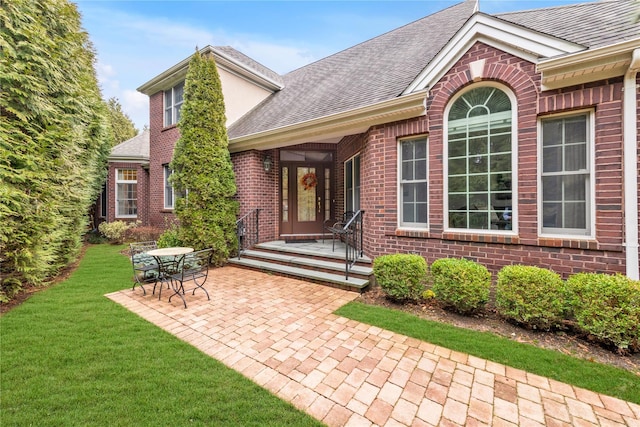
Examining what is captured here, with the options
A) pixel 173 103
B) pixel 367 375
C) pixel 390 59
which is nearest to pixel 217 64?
pixel 173 103

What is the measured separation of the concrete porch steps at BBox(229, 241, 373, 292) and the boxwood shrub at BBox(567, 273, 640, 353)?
304 cm

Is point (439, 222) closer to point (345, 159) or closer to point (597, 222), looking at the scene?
point (597, 222)

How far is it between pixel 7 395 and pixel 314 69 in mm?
11578

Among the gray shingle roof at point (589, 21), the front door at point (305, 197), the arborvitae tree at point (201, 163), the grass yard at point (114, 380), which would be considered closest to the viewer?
the grass yard at point (114, 380)

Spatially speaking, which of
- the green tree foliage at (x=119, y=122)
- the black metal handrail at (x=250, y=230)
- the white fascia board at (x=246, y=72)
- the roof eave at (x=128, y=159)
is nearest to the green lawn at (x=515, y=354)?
the black metal handrail at (x=250, y=230)

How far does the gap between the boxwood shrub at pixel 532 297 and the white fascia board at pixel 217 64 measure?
10048mm

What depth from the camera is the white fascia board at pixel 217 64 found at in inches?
356

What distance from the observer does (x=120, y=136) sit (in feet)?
97.9

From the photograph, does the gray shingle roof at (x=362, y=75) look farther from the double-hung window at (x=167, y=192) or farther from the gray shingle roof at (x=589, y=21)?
the double-hung window at (x=167, y=192)

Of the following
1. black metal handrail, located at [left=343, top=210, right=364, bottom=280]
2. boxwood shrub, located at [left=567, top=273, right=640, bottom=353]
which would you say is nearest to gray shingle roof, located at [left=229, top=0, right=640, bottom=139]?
black metal handrail, located at [left=343, top=210, right=364, bottom=280]

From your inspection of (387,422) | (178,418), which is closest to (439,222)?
(387,422)

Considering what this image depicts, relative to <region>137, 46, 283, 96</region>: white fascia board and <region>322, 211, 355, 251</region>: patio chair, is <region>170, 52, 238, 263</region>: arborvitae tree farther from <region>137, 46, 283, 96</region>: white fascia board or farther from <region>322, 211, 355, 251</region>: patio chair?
<region>322, 211, 355, 251</region>: patio chair

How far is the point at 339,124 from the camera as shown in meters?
6.05

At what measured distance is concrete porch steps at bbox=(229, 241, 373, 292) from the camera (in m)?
5.39
